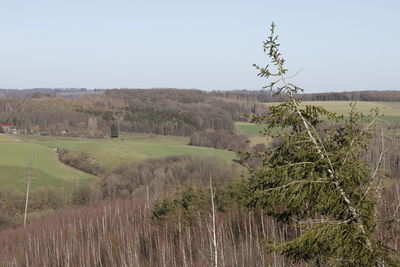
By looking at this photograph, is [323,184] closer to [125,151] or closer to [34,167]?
[34,167]

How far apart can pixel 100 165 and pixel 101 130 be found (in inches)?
2419

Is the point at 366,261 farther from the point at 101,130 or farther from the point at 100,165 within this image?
the point at 101,130

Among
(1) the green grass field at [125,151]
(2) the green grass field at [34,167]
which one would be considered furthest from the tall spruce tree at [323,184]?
(1) the green grass field at [125,151]

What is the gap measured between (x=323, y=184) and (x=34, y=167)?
8342 cm

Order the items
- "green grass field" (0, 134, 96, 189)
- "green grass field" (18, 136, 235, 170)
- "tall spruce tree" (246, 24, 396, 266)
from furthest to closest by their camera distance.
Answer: "green grass field" (18, 136, 235, 170), "green grass field" (0, 134, 96, 189), "tall spruce tree" (246, 24, 396, 266)

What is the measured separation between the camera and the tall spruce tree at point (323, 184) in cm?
675

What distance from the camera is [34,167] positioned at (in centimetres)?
8381

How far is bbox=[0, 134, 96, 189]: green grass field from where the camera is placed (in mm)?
77062

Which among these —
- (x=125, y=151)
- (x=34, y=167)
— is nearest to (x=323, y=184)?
(x=34, y=167)

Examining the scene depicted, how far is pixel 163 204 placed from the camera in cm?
3334

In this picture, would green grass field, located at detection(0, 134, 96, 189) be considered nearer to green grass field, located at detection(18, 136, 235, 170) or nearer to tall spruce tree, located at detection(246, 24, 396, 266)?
green grass field, located at detection(18, 136, 235, 170)

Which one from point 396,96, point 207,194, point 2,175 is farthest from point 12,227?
point 396,96

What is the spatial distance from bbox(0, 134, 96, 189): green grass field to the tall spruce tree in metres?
68.2

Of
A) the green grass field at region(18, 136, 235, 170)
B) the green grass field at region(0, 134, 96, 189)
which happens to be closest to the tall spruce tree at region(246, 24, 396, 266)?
the green grass field at region(0, 134, 96, 189)
